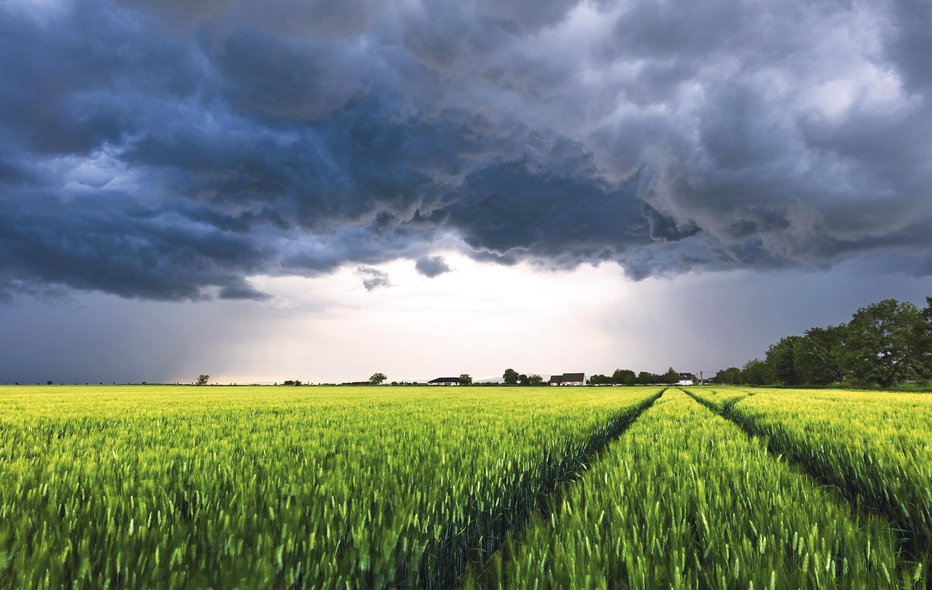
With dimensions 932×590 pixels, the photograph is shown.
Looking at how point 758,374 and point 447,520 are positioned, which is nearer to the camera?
point 447,520

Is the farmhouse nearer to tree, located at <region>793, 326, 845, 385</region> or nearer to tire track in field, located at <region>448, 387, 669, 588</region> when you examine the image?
tree, located at <region>793, 326, 845, 385</region>

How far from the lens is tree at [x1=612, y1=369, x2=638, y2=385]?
156 m

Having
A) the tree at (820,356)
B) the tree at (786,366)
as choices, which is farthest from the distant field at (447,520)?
the tree at (786,366)

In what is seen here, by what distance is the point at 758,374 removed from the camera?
133875 mm

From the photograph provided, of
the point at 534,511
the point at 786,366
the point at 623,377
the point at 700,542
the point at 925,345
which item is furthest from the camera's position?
the point at 623,377

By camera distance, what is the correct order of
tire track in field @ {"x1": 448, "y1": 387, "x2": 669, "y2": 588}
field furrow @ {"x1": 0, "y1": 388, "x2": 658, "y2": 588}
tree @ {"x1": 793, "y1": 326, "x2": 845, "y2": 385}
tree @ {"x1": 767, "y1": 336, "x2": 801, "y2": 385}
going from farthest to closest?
tree @ {"x1": 767, "y1": 336, "x2": 801, "y2": 385} < tree @ {"x1": 793, "y1": 326, "x2": 845, "y2": 385} < tire track in field @ {"x1": 448, "y1": 387, "x2": 669, "y2": 588} < field furrow @ {"x1": 0, "y1": 388, "x2": 658, "y2": 588}

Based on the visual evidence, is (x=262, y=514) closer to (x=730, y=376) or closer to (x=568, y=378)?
(x=568, y=378)

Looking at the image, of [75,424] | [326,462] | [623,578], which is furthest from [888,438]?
[75,424]

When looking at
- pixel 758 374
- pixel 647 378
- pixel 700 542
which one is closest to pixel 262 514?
pixel 700 542

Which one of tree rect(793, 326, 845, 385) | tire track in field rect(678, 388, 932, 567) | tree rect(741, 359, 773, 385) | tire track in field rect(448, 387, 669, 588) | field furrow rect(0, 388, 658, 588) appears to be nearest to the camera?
field furrow rect(0, 388, 658, 588)

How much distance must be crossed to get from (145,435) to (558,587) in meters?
7.32

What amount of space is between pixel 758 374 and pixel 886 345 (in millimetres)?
78390

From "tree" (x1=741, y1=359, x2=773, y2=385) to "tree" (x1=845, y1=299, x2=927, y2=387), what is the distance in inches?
1684

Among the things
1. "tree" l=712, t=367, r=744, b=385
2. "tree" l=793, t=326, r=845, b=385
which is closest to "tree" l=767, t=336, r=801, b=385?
"tree" l=793, t=326, r=845, b=385
